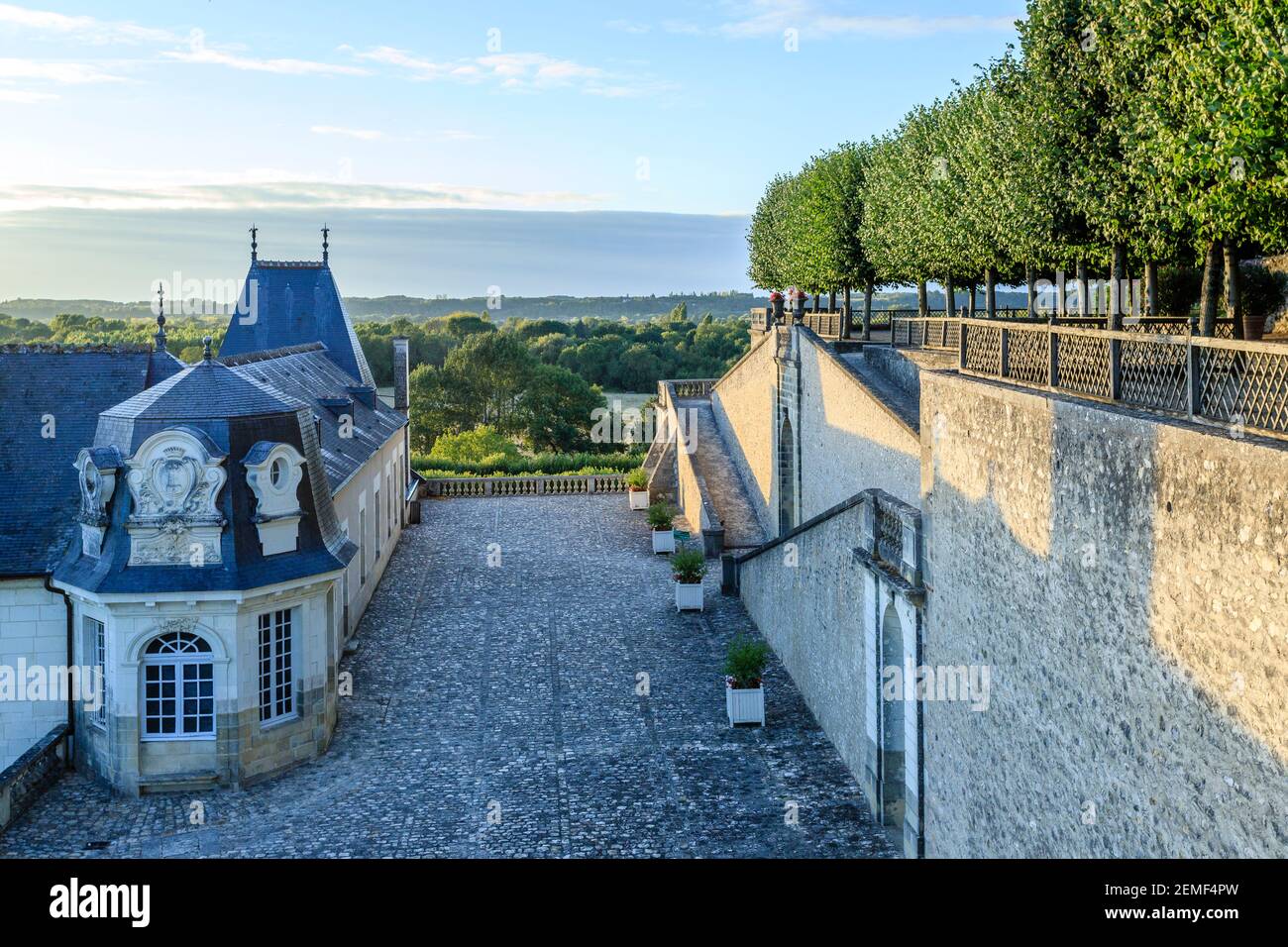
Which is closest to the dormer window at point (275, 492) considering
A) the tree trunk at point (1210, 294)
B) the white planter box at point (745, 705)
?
the white planter box at point (745, 705)

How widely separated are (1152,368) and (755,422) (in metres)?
22.8

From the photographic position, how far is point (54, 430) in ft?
59.3

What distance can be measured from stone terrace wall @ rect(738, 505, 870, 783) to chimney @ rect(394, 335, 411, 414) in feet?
72.3

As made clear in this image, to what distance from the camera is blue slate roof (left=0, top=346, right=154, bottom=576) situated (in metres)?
17.0

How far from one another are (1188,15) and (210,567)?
14.5 m

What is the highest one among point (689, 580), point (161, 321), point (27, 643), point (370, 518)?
point (161, 321)

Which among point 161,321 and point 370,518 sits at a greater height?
point 161,321

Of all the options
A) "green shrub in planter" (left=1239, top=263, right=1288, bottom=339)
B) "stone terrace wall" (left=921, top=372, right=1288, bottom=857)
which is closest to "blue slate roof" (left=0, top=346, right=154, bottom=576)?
"stone terrace wall" (left=921, top=372, right=1288, bottom=857)

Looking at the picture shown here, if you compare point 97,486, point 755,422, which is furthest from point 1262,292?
point 97,486

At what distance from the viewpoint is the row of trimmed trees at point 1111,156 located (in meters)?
12.4

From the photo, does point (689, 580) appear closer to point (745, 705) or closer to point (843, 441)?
point (843, 441)

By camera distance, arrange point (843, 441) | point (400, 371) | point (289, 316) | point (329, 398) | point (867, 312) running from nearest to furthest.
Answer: point (843, 441) → point (329, 398) → point (289, 316) → point (867, 312) → point (400, 371)

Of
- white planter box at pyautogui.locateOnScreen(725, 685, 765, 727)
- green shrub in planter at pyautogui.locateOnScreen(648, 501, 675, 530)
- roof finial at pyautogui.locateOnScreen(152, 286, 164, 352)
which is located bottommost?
white planter box at pyautogui.locateOnScreen(725, 685, 765, 727)

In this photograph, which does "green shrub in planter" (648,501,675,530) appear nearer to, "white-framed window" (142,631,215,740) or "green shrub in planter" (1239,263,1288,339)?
"green shrub in planter" (1239,263,1288,339)
